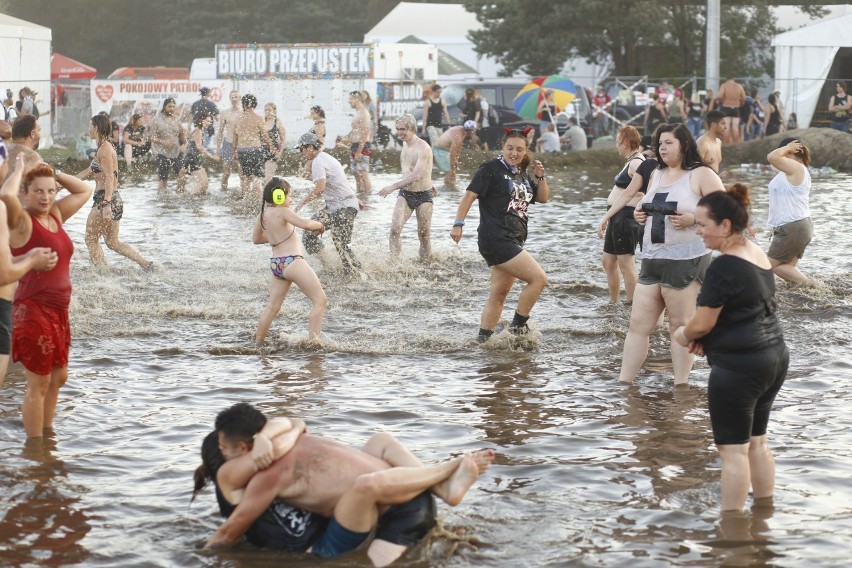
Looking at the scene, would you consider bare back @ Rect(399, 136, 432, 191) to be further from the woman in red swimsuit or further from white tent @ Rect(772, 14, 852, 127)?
white tent @ Rect(772, 14, 852, 127)

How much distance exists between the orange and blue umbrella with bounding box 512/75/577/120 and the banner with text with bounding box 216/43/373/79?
13.6ft

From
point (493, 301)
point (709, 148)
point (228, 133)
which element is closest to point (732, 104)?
point (228, 133)

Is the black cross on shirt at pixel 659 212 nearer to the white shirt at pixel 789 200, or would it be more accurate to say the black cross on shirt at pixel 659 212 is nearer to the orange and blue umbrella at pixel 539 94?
the white shirt at pixel 789 200

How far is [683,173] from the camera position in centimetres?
707

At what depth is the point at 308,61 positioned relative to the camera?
29.1 metres

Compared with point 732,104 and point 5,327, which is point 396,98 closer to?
point 732,104

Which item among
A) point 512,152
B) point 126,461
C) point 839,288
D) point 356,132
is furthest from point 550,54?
point 126,461

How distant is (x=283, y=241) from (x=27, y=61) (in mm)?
22349

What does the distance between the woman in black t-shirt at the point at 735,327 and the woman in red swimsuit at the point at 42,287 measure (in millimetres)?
3354

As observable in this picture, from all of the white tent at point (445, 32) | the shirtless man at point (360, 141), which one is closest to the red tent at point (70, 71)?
the white tent at point (445, 32)

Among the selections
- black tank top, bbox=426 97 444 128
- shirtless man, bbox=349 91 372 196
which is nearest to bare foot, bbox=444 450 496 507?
shirtless man, bbox=349 91 372 196

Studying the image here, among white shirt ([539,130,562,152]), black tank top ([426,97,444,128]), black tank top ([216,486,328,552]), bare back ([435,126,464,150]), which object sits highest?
black tank top ([426,97,444,128])

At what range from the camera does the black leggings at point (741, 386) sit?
504 centimetres

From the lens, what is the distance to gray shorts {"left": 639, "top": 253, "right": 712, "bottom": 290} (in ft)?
23.5
